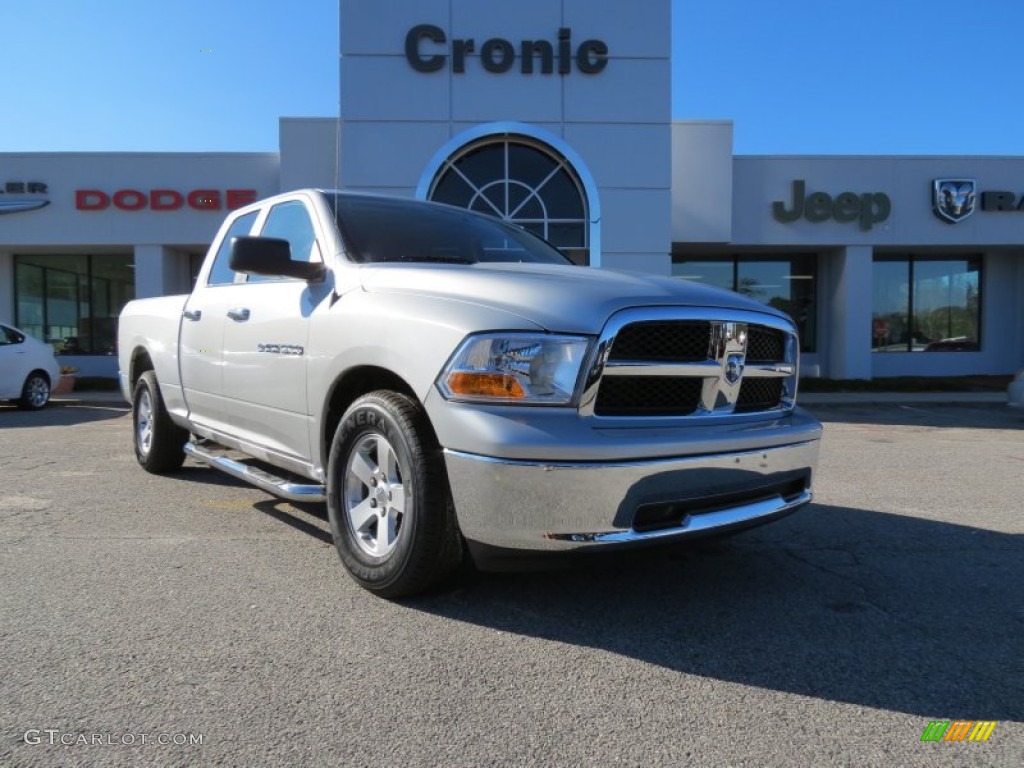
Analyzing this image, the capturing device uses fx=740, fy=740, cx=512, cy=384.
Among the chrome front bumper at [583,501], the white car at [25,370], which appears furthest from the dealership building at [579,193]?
the chrome front bumper at [583,501]

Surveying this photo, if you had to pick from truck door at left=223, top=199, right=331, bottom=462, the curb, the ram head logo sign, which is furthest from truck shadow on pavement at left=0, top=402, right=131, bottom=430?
the ram head logo sign

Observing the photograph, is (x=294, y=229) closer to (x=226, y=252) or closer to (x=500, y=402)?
(x=226, y=252)

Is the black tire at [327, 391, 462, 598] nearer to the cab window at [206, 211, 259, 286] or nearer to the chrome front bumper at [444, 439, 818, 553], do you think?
the chrome front bumper at [444, 439, 818, 553]

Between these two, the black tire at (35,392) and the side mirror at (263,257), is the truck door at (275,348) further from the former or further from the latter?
the black tire at (35,392)

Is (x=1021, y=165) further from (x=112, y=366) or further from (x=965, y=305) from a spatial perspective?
(x=112, y=366)

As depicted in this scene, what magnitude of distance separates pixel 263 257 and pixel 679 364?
195 cm

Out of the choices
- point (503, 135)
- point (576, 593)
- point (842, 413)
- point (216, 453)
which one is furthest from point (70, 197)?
point (576, 593)

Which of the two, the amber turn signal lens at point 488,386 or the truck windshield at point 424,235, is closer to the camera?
the amber turn signal lens at point 488,386

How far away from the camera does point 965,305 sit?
2067 centimetres

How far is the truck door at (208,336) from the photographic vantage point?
15.0 feet

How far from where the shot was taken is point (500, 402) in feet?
8.83

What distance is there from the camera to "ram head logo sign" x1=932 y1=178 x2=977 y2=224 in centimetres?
1820

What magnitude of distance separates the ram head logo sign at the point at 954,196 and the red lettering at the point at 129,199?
758 inches

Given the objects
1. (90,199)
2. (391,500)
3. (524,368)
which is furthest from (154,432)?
(90,199)
